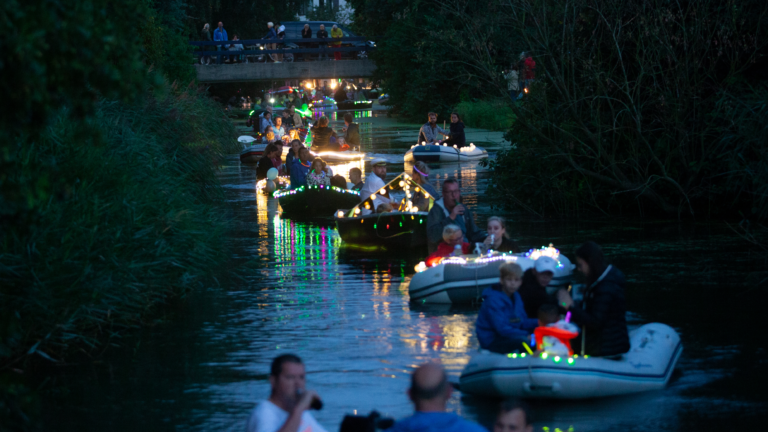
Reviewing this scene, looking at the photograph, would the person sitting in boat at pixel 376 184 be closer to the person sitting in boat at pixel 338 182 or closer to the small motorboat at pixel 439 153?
the person sitting in boat at pixel 338 182

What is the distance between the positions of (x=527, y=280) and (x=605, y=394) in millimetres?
1621

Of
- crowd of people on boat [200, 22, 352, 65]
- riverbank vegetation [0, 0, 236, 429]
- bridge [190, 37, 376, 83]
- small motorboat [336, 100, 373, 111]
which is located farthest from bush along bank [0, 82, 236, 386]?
small motorboat [336, 100, 373, 111]

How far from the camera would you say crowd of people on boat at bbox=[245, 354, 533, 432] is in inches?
195

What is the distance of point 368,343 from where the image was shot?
1015 cm

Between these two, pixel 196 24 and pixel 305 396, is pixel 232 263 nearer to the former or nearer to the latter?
pixel 305 396

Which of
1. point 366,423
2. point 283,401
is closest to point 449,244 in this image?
point 283,401

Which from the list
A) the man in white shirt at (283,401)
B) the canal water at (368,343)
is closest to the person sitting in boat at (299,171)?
the canal water at (368,343)

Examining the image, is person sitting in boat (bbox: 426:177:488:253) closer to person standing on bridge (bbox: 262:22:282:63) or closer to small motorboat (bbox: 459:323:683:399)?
small motorboat (bbox: 459:323:683:399)

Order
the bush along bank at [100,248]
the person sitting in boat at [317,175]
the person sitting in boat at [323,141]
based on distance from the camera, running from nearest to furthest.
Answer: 1. the bush along bank at [100,248]
2. the person sitting in boat at [317,175]
3. the person sitting in boat at [323,141]

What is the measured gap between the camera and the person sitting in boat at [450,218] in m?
12.7

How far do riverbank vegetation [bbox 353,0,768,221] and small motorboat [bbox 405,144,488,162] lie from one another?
1150cm

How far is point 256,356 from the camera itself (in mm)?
9734

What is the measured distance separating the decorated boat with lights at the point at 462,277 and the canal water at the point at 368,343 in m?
0.22

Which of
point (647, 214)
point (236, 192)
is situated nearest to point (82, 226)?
point (647, 214)
